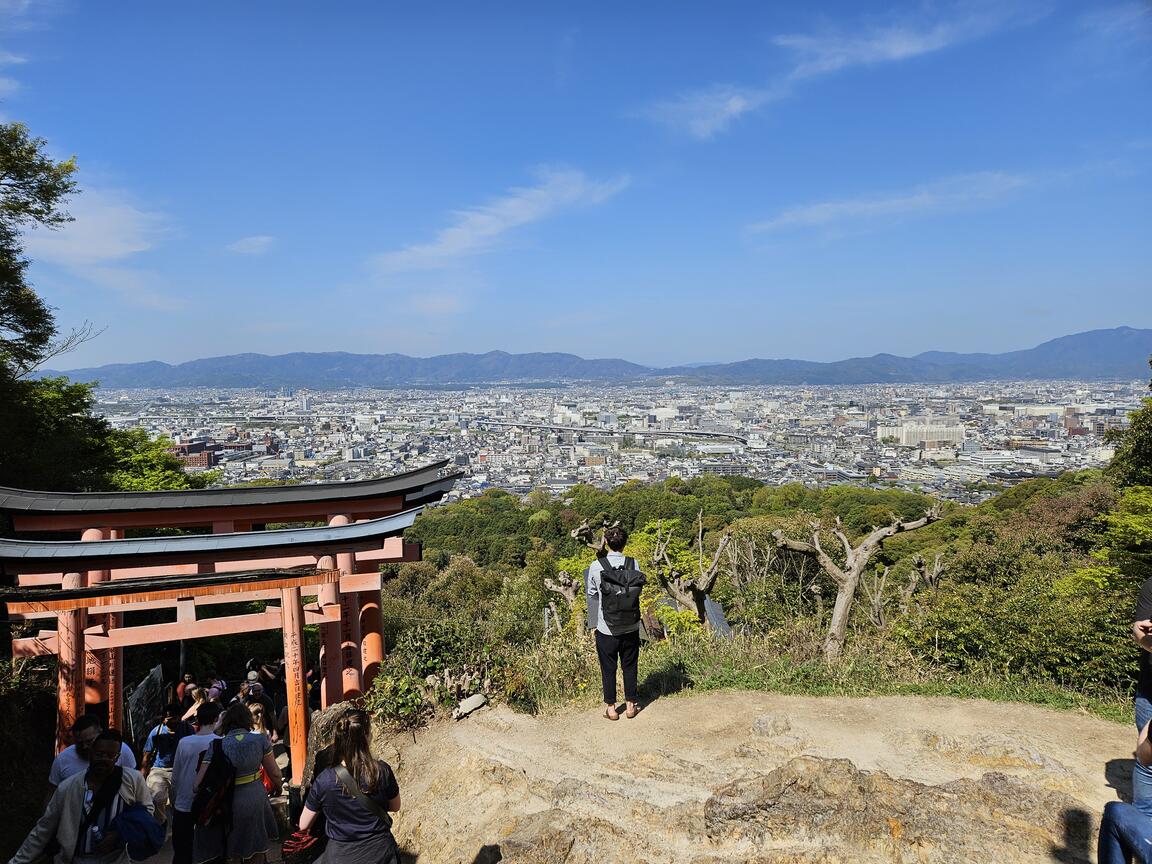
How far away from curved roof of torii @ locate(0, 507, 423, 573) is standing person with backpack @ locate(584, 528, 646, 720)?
2.00 metres

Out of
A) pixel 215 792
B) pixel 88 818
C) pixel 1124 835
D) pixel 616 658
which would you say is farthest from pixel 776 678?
pixel 88 818

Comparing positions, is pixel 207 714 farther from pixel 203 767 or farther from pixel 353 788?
pixel 353 788

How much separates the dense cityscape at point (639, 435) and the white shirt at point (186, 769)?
101ft

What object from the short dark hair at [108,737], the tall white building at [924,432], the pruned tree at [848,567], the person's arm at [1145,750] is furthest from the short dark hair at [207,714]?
the tall white building at [924,432]

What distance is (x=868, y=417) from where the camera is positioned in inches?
4833

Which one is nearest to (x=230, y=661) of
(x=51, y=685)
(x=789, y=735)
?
(x=51, y=685)

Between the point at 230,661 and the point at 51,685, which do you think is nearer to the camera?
the point at 51,685

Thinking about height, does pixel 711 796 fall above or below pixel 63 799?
below

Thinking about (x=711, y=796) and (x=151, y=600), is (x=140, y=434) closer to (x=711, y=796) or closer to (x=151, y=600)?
(x=151, y=600)

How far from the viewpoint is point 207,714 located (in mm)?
3686

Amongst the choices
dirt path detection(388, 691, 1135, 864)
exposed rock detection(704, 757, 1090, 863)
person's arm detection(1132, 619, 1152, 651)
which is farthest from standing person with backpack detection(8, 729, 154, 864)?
person's arm detection(1132, 619, 1152, 651)

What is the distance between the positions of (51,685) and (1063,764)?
25.1ft

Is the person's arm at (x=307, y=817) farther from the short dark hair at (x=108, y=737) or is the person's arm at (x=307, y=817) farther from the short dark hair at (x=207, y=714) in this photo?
the short dark hair at (x=207, y=714)

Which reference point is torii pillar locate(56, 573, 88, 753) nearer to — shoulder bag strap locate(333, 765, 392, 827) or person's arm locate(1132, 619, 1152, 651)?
shoulder bag strap locate(333, 765, 392, 827)
